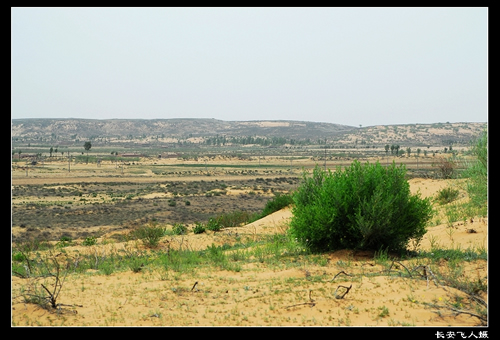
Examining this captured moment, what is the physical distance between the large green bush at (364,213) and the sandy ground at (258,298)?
62cm

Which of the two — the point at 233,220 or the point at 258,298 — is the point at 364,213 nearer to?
the point at 258,298

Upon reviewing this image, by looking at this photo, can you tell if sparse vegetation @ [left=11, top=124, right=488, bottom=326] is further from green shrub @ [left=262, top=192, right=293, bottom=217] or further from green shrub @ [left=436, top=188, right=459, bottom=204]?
green shrub @ [left=262, top=192, right=293, bottom=217]

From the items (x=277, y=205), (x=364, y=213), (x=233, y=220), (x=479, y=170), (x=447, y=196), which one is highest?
(x=479, y=170)

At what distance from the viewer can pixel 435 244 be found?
542 inches

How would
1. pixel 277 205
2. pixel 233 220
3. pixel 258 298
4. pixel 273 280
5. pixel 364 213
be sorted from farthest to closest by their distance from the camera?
pixel 277 205 → pixel 233 220 → pixel 364 213 → pixel 273 280 → pixel 258 298

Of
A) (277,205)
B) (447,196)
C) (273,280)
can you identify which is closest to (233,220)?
(277,205)

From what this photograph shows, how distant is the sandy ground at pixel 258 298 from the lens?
7641 millimetres

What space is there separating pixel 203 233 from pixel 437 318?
46.3 ft

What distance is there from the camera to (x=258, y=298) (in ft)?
28.9

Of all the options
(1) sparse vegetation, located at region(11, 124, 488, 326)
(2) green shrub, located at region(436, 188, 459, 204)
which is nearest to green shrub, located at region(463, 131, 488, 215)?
(1) sparse vegetation, located at region(11, 124, 488, 326)

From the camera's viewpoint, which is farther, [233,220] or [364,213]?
[233,220]

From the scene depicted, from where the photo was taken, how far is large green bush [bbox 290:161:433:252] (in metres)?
11.6

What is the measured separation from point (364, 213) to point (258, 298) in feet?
13.2

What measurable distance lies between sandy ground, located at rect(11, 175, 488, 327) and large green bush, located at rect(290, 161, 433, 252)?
62cm
